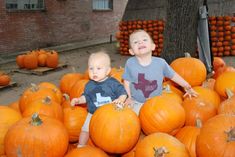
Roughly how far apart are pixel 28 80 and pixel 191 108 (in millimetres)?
6494

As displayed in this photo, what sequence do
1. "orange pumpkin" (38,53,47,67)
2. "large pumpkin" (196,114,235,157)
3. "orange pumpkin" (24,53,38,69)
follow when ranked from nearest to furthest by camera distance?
1. "large pumpkin" (196,114,235,157)
2. "orange pumpkin" (24,53,38,69)
3. "orange pumpkin" (38,53,47,67)

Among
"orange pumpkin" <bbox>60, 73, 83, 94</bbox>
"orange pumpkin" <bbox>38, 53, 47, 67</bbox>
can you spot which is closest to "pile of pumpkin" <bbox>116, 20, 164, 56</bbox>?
"orange pumpkin" <bbox>38, 53, 47, 67</bbox>

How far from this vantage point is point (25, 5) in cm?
1320

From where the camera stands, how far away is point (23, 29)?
13031 millimetres

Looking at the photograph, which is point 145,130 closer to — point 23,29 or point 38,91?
point 38,91

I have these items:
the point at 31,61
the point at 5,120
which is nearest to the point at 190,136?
the point at 5,120

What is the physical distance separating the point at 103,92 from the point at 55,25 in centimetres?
1237

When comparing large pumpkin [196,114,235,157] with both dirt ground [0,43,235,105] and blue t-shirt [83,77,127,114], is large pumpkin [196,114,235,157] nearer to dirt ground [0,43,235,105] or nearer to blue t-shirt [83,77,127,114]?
blue t-shirt [83,77,127,114]

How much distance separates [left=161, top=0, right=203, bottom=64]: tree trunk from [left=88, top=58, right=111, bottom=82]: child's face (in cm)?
208

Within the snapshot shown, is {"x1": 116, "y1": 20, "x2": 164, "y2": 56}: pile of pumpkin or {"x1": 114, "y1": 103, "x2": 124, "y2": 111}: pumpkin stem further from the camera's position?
{"x1": 116, "y1": 20, "x2": 164, "y2": 56}: pile of pumpkin

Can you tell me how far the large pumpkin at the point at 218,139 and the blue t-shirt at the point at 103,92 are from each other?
944 mm

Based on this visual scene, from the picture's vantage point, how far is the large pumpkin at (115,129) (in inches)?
87.3

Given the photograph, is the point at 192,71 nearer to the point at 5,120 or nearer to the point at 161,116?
the point at 161,116

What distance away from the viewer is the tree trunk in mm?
4516
